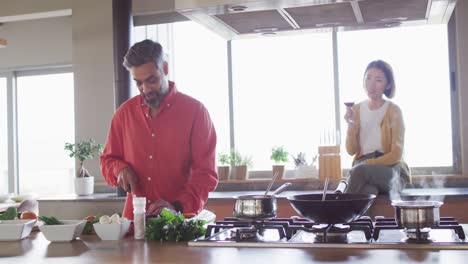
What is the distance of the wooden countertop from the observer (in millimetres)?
1681

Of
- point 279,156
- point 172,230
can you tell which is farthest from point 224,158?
point 172,230

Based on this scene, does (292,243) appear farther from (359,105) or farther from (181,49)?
(181,49)

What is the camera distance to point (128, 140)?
294 cm

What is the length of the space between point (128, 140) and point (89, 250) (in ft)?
3.24

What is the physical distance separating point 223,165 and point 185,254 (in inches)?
151

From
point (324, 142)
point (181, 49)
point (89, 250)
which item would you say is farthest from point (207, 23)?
point (181, 49)

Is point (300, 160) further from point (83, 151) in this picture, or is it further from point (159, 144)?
point (159, 144)

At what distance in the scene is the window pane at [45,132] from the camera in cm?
728

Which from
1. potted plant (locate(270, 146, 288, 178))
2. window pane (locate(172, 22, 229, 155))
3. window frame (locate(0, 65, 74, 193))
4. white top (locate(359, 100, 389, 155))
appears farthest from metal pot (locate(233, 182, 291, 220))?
window frame (locate(0, 65, 74, 193))

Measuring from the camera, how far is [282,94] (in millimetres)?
5879

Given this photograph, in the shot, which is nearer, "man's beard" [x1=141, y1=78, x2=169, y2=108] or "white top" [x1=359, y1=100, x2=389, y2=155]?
"man's beard" [x1=141, y1=78, x2=169, y2=108]

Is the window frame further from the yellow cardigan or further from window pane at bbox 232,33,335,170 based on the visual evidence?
the yellow cardigan

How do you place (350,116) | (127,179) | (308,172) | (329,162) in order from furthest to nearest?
(308,172) → (329,162) → (350,116) → (127,179)

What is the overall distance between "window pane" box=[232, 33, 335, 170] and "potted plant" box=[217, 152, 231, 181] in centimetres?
29
